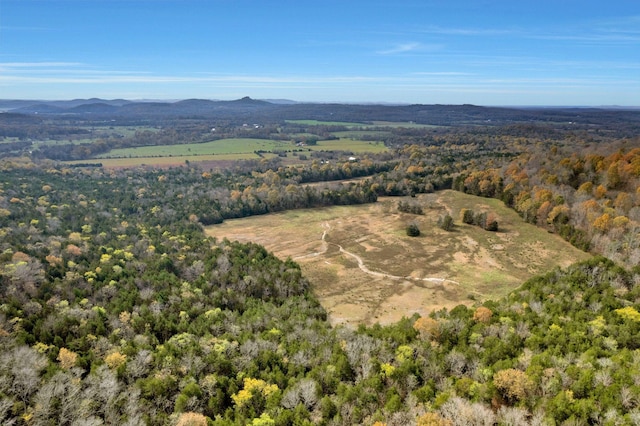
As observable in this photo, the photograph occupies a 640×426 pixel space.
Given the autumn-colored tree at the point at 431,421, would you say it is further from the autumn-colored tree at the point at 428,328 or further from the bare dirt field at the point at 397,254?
the bare dirt field at the point at 397,254

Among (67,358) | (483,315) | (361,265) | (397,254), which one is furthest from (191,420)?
(397,254)

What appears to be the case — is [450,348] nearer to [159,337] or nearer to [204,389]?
[204,389]

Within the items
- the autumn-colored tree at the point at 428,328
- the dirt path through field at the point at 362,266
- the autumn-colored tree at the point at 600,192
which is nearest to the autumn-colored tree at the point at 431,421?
the autumn-colored tree at the point at 428,328

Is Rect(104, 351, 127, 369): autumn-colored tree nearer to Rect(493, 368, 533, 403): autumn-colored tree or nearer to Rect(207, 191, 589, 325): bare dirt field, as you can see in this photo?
Rect(207, 191, 589, 325): bare dirt field

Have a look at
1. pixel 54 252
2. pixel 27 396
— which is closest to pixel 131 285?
pixel 54 252

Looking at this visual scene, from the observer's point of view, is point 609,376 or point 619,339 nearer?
point 609,376

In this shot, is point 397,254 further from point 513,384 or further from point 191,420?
point 191,420

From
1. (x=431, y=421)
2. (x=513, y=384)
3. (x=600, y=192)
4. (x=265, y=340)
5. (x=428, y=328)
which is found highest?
(x=600, y=192)
